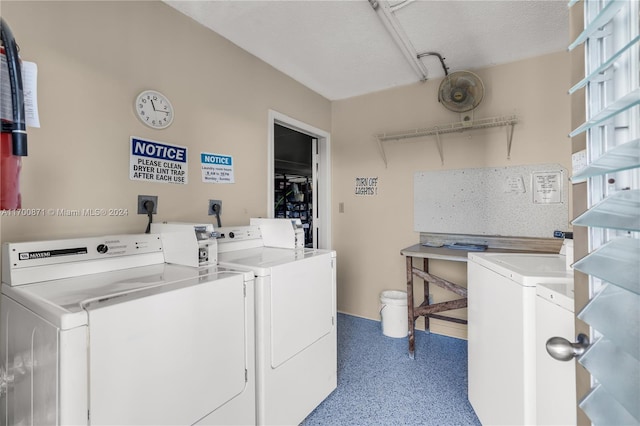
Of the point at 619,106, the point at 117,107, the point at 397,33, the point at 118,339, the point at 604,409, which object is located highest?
the point at 397,33

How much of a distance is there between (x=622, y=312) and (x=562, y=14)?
2552 millimetres

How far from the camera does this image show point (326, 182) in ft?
11.9

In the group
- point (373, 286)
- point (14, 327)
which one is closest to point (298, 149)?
point (373, 286)

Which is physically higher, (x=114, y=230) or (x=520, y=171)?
(x=520, y=171)

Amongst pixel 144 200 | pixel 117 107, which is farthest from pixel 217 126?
pixel 144 200

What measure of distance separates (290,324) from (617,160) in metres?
1.53

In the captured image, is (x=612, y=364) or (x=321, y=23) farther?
(x=321, y=23)

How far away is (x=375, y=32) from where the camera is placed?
2236mm

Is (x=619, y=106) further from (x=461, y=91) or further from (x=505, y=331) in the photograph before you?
(x=461, y=91)

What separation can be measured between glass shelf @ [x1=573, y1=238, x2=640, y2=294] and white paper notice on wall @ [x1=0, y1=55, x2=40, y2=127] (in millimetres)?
1544

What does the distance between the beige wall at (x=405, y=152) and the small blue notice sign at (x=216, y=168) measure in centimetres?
162

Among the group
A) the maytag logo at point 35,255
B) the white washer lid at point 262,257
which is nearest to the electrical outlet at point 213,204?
the white washer lid at point 262,257

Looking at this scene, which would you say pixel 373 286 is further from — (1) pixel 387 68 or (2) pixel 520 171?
(1) pixel 387 68

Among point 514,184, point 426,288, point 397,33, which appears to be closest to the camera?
point 397,33
